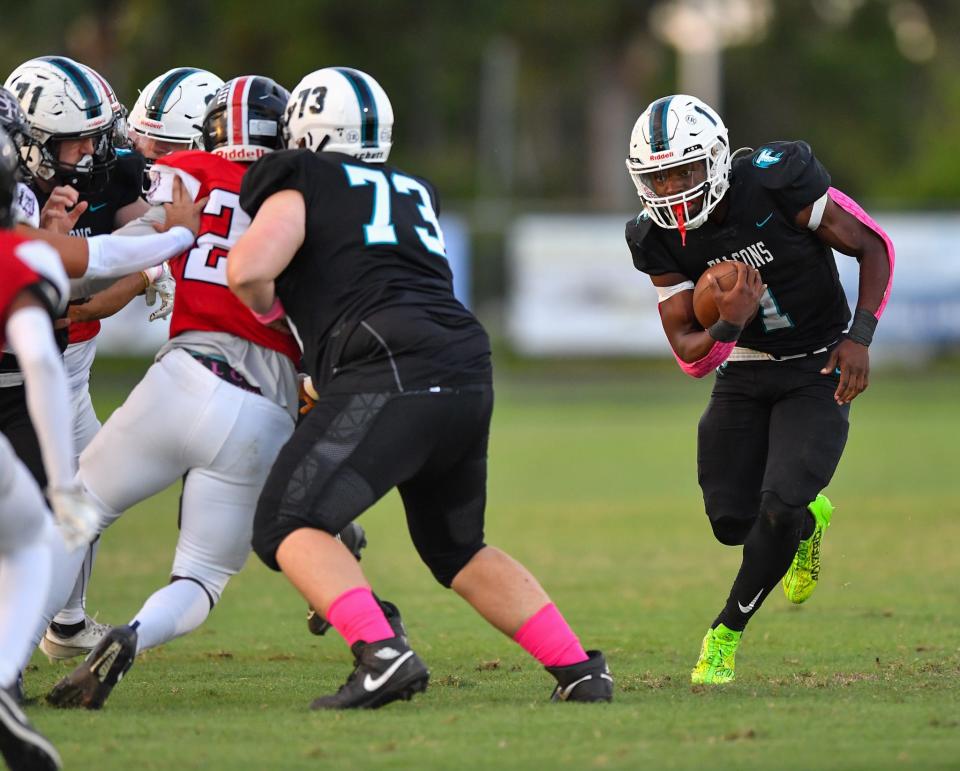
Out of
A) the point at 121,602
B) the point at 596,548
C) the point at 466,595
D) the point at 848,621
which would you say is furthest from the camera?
the point at 596,548

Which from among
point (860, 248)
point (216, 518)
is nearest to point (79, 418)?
point (216, 518)

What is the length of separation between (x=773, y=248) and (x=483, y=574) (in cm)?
188

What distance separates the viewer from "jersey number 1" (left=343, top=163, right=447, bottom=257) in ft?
16.8

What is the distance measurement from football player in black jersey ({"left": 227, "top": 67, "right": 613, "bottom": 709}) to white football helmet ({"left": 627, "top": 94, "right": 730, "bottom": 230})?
988mm

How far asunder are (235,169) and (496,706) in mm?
2055

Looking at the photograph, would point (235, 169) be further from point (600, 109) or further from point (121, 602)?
point (600, 109)

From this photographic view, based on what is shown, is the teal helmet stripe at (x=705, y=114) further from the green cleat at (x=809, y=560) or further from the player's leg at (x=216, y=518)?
the player's leg at (x=216, y=518)

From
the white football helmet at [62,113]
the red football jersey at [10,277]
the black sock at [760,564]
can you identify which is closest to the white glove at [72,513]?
the red football jersey at [10,277]

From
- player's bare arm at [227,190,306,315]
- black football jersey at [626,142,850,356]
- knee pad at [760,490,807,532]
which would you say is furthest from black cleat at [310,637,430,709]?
black football jersey at [626,142,850,356]

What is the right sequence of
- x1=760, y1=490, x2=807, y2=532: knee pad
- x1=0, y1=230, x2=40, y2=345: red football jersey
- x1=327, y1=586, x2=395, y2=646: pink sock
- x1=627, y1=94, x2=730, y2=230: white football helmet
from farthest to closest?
x1=627, y1=94, x2=730, y2=230: white football helmet → x1=760, y1=490, x2=807, y2=532: knee pad → x1=327, y1=586, x2=395, y2=646: pink sock → x1=0, y1=230, x2=40, y2=345: red football jersey

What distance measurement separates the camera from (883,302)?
20.3 ft

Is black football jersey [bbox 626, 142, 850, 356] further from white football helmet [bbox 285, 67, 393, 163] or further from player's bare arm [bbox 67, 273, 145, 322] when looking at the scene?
player's bare arm [bbox 67, 273, 145, 322]

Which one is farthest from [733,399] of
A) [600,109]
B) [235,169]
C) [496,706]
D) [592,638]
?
[600,109]

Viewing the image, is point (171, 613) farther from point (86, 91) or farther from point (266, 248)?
point (86, 91)
